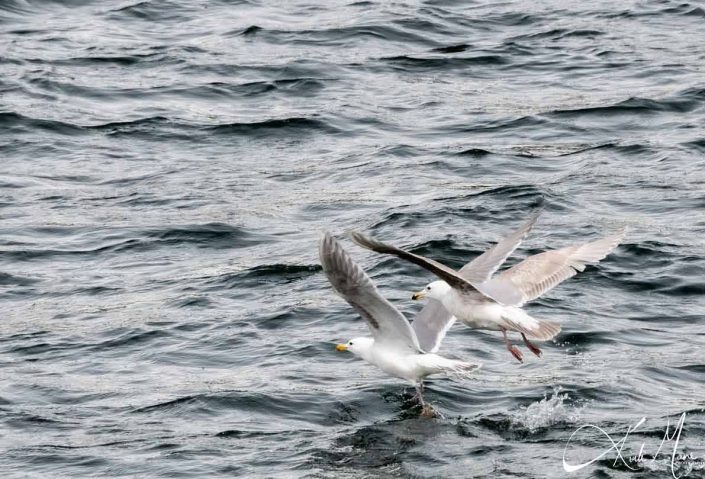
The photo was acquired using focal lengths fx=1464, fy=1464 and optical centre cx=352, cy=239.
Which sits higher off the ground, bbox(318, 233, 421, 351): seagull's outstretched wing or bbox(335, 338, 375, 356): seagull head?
bbox(318, 233, 421, 351): seagull's outstretched wing

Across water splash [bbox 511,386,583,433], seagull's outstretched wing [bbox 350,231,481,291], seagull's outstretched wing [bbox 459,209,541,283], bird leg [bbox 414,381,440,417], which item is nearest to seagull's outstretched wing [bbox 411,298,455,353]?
seagull's outstretched wing [bbox 459,209,541,283]

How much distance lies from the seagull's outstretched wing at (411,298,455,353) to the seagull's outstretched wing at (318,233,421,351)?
2.11ft

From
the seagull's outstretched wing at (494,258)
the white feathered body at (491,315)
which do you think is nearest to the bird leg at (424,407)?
Result: the white feathered body at (491,315)

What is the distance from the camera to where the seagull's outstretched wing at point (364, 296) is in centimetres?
934

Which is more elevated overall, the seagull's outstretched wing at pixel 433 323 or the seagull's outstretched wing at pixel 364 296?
the seagull's outstretched wing at pixel 364 296

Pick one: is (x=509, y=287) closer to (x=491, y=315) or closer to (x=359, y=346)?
(x=491, y=315)

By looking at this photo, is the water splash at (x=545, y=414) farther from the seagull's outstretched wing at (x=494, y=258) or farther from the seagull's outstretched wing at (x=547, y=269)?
the seagull's outstretched wing at (x=494, y=258)

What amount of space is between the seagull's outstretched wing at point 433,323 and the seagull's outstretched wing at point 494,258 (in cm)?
34

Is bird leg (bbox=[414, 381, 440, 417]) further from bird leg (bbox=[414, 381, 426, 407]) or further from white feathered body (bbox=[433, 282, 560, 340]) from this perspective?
white feathered body (bbox=[433, 282, 560, 340])

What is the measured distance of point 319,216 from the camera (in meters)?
14.9

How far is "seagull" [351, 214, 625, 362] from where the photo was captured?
10.1 metres

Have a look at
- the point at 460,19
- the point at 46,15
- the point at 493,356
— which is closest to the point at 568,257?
the point at 493,356

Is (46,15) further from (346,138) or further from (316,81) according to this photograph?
(346,138)

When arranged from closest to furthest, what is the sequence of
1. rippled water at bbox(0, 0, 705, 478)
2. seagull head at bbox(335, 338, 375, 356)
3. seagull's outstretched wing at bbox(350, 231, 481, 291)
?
seagull's outstretched wing at bbox(350, 231, 481, 291), rippled water at bbox(0, 0, 705, 478), seagull head at bbox(335, 338, 375, 356)
